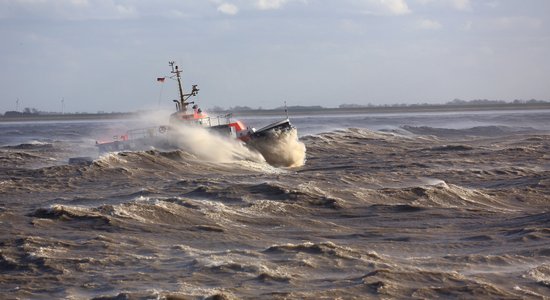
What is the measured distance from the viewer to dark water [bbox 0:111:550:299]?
1510cm

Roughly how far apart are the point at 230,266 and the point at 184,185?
38.9 ft

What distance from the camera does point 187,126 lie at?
126 feet

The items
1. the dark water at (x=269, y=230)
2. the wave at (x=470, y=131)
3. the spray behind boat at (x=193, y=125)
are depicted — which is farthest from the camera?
the wave at (x=470, y=131)

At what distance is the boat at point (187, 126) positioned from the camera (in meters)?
37.6

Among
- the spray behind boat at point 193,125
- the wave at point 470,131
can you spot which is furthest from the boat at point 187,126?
the wave at point 470,131

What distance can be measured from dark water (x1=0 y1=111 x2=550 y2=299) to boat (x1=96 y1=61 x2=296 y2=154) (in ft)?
7.29

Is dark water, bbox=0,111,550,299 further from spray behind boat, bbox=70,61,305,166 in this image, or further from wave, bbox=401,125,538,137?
wave, bbox=401,125,538,137

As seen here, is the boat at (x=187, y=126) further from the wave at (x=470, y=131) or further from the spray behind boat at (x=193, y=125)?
the wave at (x=470, y=131)

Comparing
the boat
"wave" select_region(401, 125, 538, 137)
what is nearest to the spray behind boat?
the boat

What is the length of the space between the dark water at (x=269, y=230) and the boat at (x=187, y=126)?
87.4 inches

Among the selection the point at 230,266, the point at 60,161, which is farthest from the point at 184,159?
the point at 230,266

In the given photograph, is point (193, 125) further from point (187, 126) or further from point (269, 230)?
point (269, 230)

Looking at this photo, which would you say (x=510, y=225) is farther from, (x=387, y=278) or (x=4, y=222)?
(x=4, y=222)

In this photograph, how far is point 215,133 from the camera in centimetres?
3772
